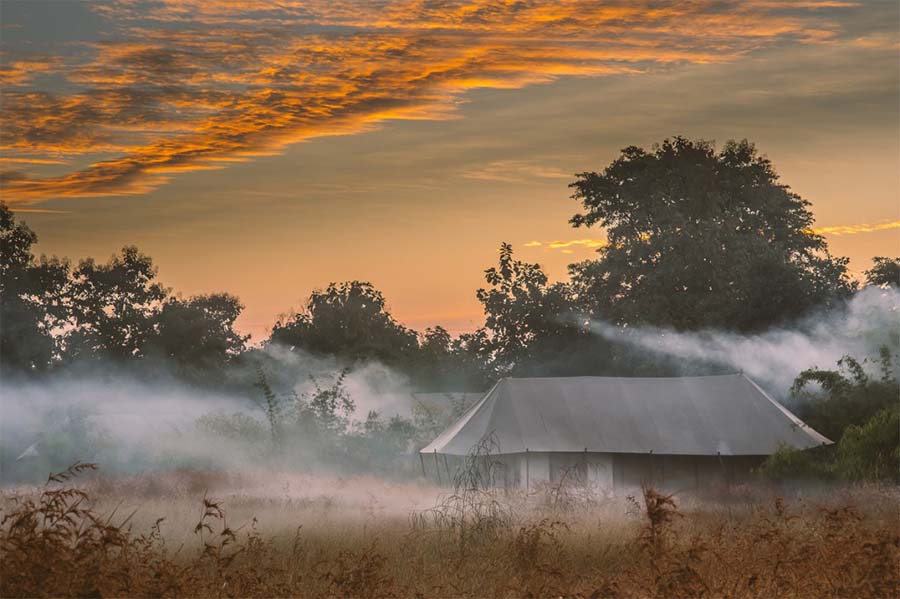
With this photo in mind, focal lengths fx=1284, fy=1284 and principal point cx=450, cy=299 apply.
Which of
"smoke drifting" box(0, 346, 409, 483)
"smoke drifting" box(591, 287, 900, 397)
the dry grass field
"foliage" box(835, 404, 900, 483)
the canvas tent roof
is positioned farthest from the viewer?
"smoke drifting" box(591, 287, 900, 397)

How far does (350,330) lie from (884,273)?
3205 cm

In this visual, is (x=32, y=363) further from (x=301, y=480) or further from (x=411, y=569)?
(x=411, y=569)

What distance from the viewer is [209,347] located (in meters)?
62.5

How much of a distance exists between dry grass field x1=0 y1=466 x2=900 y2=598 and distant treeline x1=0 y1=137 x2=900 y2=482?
27.5m

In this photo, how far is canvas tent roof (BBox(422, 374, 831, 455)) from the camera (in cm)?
3453

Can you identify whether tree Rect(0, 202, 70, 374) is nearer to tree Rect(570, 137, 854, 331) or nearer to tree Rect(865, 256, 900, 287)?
tree Rect(570, 137, 854, 331)

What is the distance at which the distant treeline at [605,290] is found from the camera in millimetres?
50719

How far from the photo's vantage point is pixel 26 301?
5369 cm

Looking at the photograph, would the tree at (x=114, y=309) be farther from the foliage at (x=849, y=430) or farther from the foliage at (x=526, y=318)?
the foliage at (x=849, y=430)

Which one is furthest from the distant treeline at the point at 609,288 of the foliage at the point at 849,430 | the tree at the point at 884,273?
the foliage at the point at 849,430

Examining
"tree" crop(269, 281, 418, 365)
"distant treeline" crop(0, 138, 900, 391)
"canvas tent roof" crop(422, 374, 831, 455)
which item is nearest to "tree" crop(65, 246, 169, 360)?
"distant treeline" crop(0, 138, 900, 391)

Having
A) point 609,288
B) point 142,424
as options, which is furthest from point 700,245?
point 142,424

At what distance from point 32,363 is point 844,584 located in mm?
46006

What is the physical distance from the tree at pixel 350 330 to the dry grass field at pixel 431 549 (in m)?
47.5
